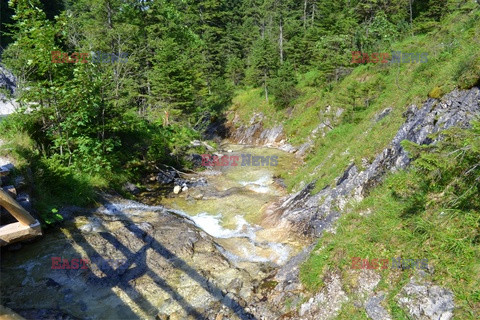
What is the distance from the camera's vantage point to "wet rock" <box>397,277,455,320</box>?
162 inches

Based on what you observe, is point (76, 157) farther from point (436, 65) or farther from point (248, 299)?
point (436, 65)

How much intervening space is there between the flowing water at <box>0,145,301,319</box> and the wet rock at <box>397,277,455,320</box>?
3.35 metres

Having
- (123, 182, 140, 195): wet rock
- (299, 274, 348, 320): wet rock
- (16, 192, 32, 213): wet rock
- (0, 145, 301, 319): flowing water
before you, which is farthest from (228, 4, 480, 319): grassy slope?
(123, 182, 140, 195): wet rock

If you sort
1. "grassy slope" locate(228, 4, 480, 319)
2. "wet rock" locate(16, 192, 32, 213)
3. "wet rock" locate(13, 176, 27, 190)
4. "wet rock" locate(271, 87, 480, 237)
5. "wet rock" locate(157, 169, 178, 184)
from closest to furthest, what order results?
"grassy slope" locate(228, 4, 480, 319), "wet rock" locate(16, 192, 32, 213), "wet rock" locate(271, 87, 480, 237), "wet rock" locate(13, 176, 27, 190), "wet rock" locate(157, 169, 178, 184)

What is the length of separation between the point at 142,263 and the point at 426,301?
6439mm

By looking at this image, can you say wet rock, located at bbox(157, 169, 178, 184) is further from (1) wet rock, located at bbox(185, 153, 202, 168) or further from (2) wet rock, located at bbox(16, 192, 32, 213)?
(2) wet rock, located at bbox(16, 192, 32, 213)

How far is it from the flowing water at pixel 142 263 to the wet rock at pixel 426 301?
3350 mm

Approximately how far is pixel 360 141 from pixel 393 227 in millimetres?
5651

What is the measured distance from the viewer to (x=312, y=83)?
1072 inches

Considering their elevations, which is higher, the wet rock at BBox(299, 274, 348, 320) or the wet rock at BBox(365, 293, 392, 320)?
the wet rock at BBox(365, 293, 392, 320)

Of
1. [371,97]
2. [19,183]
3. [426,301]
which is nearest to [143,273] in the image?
[19,183]

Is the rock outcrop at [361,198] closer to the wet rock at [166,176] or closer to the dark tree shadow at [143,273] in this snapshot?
the dark tree shadow at [143,273]

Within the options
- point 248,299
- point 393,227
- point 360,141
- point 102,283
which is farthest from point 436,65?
point 102,283

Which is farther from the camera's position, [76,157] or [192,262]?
[76,157]
